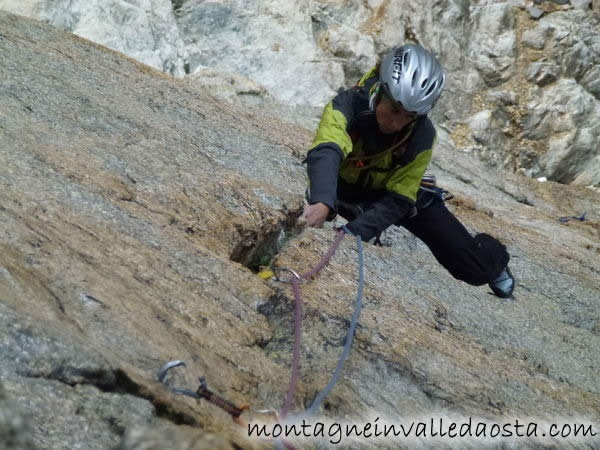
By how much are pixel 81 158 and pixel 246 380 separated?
9.32ft

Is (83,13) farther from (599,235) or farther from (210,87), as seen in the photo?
(599,235)

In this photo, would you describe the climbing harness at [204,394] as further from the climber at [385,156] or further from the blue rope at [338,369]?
the climber at [385,156]

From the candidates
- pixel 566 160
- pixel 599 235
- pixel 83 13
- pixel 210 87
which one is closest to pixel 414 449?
pixel 599 235

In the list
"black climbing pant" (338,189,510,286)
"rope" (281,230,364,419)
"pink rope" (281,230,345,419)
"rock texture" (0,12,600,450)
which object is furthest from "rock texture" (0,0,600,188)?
"rope" (281,230,364,419)

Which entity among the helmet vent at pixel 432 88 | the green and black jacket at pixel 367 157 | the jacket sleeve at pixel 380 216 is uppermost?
the helmet vent at pixel 432 88

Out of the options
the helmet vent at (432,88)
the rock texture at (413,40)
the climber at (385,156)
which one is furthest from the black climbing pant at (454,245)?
the rock texture at (413,40)

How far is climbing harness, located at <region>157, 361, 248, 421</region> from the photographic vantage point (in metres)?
3.71

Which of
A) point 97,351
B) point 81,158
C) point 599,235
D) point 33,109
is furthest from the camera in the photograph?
point 599,235

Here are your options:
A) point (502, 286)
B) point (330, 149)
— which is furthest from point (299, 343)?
point (502, 286)

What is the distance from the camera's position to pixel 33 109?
6.86 m

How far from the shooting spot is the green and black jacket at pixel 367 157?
5938 mm

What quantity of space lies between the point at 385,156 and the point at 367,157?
16 cm

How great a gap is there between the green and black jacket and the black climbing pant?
52 cm

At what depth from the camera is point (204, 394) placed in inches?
146
